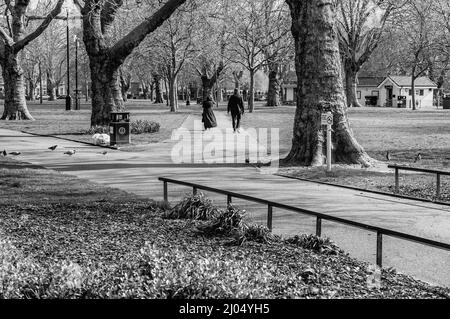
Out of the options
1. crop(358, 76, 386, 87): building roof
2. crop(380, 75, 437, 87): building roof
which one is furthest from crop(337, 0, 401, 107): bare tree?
crop(358, 76, 386, 87): building roof

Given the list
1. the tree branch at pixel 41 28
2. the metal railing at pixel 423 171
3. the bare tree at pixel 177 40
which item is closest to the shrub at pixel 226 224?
the metal railing at pixel 423 171

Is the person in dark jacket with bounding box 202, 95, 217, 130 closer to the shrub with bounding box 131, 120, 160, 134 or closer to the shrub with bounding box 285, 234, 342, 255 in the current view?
the shrub with bounding box 131, 120, 160, 134

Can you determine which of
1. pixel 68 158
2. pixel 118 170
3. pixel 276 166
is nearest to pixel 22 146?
pixel 68 158

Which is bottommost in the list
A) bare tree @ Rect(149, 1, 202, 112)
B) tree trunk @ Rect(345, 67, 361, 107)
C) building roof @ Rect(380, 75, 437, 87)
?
tree trunk @ Rect(345, 67, 361, 107)

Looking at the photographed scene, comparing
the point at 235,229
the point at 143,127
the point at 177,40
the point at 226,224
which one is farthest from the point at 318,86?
the point at 177,40

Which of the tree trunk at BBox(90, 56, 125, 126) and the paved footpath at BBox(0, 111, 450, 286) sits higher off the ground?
the tree trunk at BBox(90, 56, 125, 126)

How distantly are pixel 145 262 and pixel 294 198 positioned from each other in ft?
18.4

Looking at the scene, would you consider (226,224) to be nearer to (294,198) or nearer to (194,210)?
(194,210)

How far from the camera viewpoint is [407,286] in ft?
18.3

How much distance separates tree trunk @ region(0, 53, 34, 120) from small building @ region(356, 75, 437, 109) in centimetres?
5464

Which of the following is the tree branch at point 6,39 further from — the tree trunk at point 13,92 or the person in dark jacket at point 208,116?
the person in dark jacket at point 208,116

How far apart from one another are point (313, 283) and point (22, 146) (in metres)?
16.8

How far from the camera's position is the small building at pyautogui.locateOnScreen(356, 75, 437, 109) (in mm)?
86562

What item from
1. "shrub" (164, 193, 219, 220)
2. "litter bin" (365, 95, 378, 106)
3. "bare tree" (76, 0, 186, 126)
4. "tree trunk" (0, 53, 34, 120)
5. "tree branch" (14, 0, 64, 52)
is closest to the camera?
"shrub" (164, 193, 219, 220)
